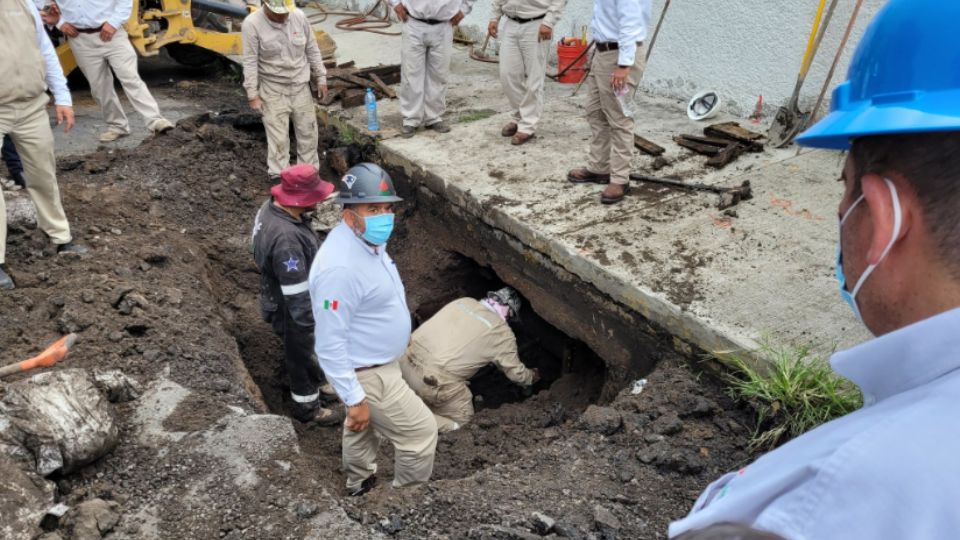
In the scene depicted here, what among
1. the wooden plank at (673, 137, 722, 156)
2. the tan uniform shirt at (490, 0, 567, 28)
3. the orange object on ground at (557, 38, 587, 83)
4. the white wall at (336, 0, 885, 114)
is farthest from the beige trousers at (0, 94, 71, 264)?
the white wall at (336, 0, 885, 114)

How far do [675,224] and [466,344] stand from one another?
5.92 feet

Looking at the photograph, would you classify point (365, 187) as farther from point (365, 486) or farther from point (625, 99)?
point (625, 99)

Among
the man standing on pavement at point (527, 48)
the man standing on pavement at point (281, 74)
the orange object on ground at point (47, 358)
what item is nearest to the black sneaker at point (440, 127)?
the man standing on pavement at point (527, 48)

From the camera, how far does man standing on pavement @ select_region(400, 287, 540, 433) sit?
528 centimetres

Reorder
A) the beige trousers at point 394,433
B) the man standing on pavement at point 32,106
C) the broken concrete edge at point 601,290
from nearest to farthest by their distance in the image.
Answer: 1. the beige trousers at point 394,433
2. the broken concrete edge at point 601,290
3. the man standing on pavement at point 32,106

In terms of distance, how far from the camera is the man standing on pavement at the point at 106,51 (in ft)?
24.7

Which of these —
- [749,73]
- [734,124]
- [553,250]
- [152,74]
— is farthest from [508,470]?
[152,74]

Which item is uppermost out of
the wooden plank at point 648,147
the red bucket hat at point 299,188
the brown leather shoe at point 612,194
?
the red bucket hat at point 299,188

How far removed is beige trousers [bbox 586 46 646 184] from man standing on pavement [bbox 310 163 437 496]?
2423 millimetres

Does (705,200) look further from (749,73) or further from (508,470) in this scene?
(508,470)

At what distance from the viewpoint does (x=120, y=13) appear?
25.2 feet

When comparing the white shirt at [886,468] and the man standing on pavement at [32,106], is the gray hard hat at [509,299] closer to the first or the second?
the man standing on pavement at [32,106]

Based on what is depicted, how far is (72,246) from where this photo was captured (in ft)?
18.7

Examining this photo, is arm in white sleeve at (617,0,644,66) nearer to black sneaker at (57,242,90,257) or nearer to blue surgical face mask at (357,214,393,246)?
blue surgical face mask at (357,214,393,246)
